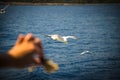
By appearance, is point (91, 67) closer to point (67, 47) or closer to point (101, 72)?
point (101, 72)

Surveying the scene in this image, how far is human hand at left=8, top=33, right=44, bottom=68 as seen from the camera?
914mm

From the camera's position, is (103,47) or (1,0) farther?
(1,0)

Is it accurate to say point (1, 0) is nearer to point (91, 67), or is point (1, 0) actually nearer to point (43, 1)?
point (43, 1)

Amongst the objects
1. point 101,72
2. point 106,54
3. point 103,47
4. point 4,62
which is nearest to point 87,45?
point 103,47

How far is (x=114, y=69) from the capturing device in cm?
2128

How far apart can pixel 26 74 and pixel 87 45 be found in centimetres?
1565

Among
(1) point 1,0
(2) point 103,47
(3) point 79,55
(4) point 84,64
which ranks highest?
(1) point 1,0

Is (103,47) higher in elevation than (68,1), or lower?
lower

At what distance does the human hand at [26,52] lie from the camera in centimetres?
91

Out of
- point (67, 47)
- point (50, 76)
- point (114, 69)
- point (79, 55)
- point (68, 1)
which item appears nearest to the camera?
point (50, 76)

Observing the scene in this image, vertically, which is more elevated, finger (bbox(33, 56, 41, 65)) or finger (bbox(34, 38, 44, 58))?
finger (bbox(34, 38, 44, 58))

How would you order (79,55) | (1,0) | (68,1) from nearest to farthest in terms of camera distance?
(79,55), (1,0), (68,1)

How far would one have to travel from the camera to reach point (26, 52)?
91cm

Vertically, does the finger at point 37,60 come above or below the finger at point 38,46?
below
